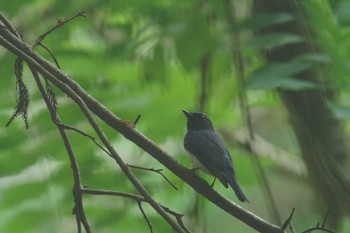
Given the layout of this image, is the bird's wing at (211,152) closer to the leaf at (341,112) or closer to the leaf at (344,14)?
the leaf at (341,112)

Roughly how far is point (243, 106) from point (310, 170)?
729 millimetres

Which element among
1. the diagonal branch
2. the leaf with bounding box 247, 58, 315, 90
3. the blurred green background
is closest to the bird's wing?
the blurred green background

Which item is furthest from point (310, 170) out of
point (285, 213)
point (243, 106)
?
point (285, 213)

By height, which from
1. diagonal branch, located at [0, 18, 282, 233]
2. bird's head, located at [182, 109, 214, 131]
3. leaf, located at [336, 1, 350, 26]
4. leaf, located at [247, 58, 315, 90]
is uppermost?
leaf, located at [336, 1, 350, 26]

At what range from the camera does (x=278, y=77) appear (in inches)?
110

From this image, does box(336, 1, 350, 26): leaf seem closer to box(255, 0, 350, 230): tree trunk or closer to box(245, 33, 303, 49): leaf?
box(245, 33, 303, 49): leaf

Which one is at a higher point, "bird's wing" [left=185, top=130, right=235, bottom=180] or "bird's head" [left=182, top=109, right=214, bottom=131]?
"bird's head" [left=182, top=109, right=214, bottom=131]

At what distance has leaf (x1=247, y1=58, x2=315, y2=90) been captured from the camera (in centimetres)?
269

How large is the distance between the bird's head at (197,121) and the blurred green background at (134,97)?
10 centimetres

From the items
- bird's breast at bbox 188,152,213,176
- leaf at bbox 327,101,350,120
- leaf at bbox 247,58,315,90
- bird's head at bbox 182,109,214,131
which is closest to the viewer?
leaf at bbox 327,101,350,120

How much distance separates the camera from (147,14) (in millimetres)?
3555

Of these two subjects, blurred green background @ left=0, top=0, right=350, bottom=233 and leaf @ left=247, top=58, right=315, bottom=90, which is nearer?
leaf @ left=247, top=58, right=315, bottom=90

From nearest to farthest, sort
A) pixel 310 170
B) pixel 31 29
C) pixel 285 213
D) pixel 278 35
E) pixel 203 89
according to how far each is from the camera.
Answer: pixel 278 35 < pixel 203 89 < pixel 310 170 < pixel 31 29 < pixel 285 213

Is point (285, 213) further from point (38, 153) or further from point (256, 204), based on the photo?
point (38, 153)
